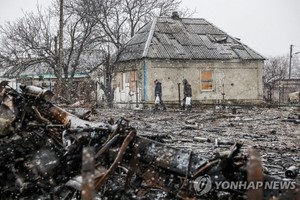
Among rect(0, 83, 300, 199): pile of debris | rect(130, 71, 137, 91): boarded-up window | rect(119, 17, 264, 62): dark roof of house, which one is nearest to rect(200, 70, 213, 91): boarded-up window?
rect(119, 17, 264, 62): dark roof of house

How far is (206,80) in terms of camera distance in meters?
27.3

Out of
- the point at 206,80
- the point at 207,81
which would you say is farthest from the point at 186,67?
the point at 207,81

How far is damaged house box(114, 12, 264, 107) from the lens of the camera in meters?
25.8

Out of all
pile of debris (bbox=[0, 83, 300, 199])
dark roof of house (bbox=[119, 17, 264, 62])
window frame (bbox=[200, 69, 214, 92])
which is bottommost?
pile of debris (bbox=[0, 83, 300, 199])

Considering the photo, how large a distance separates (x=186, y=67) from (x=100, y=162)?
23126 millimetres

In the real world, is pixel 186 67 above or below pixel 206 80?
above

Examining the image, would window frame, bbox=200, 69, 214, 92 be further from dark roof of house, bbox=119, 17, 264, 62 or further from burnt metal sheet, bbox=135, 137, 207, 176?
burnt metal sheet, bbox=135, 137, 207, 176

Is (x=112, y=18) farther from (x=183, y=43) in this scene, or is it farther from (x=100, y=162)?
(x=100, y=162)

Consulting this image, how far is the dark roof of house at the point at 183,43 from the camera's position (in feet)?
86.3

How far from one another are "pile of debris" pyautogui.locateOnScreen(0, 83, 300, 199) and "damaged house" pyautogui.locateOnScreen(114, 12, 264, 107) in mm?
19908

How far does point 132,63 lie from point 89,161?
83.8ft

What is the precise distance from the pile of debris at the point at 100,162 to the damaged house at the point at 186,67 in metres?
19.9

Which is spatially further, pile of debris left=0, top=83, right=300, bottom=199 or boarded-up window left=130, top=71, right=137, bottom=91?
boarded-up window left=130, top=71, right=137, bottom=91

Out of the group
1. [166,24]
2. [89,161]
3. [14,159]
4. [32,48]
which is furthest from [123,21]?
[89,161]
